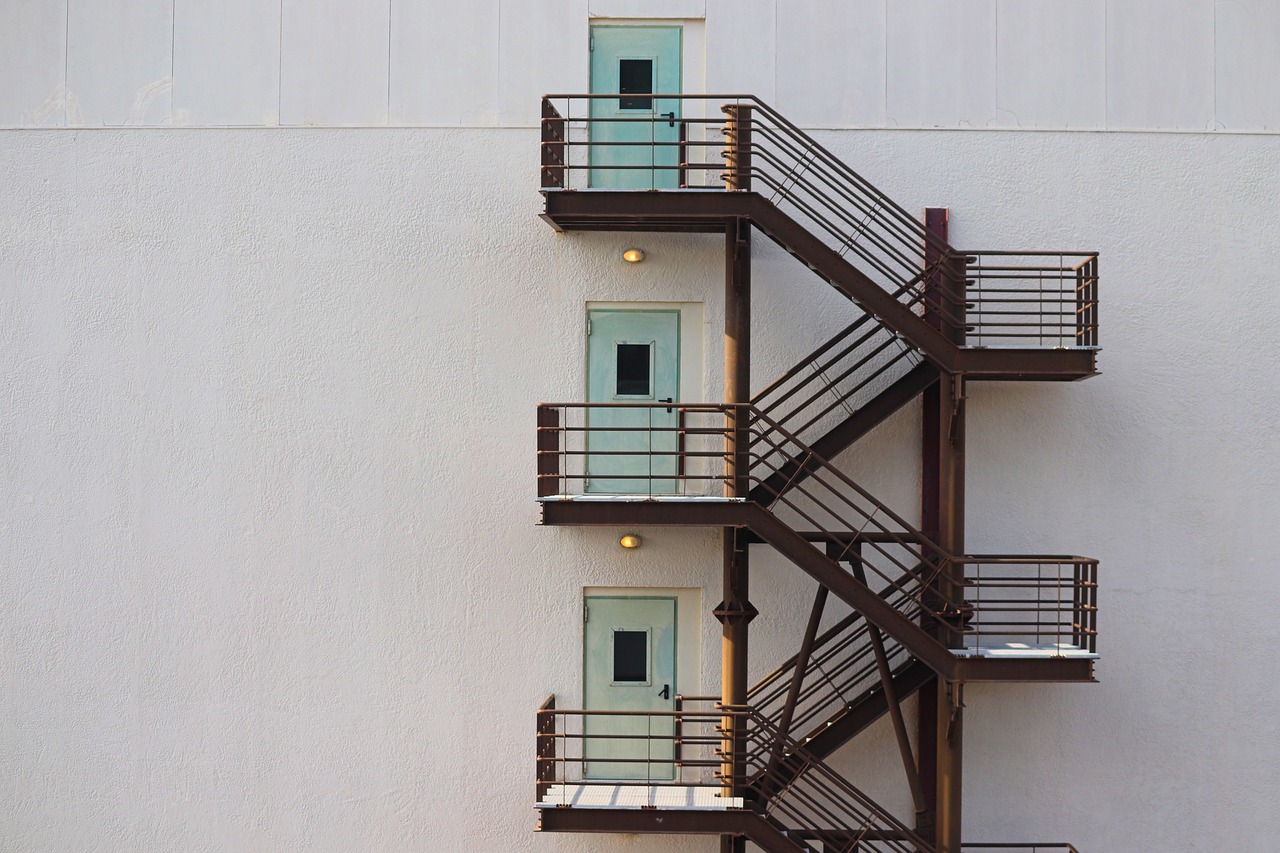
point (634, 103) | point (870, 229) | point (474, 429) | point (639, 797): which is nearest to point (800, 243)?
point (870, 229)

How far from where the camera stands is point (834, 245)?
39.7 ft

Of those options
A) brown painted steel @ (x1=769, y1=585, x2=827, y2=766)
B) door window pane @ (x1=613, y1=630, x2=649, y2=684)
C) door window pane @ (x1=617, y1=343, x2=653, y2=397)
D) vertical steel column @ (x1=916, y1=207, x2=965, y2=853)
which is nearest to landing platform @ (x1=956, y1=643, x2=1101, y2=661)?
vertical steel column @ (x1=916, y1=207, x2=965, y2=853)

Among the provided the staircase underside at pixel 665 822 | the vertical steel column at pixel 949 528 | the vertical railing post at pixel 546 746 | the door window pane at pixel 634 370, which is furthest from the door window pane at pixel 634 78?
the staircase underside at pixel 665 822

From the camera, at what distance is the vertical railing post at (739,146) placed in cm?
1070

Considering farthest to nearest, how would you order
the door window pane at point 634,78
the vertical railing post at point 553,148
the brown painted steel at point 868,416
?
the door window pane at point 634,78 < the brown painted steel at point 868,416 < the vertical railing post at point 553,148

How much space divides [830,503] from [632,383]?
257 centimetres

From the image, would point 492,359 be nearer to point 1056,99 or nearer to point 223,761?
point 223,761

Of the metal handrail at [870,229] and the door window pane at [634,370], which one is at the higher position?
the metal handrail at [870,229]

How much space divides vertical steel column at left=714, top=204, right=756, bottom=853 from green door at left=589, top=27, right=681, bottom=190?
1.56m

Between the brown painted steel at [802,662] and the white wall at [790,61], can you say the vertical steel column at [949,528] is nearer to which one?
the brown painted steel at [802,662]

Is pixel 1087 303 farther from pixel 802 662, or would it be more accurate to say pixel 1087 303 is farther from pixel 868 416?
pixel 802 662

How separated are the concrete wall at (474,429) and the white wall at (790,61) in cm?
4

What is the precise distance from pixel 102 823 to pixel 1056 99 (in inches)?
532

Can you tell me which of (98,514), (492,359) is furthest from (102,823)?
(492,359)
